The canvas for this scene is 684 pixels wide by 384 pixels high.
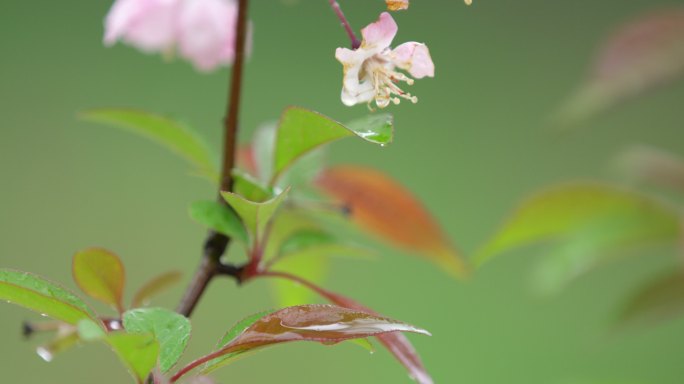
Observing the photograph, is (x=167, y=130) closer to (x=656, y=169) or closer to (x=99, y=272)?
(x=99, y=272)

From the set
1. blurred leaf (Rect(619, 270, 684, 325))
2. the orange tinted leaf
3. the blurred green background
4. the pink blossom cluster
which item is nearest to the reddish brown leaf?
the orange tinted leaf

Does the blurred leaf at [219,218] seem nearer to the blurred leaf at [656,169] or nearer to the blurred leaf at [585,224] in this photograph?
the blurred leaf at [585,224]

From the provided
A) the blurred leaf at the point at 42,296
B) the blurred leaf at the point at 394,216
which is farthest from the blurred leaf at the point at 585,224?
the blurred leaf at the point at 42,296

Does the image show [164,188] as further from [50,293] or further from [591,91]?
[50,293]

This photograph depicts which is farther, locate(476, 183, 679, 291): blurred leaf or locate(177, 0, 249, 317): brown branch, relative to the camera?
locate(476, 183, 679, 291): blurred leaf

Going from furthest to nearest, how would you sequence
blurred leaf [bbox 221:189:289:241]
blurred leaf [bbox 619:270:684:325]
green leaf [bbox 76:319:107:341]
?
1. blurred leaf [bbox 619:270:684:325]
2. blurred leaf [bbox 221:189:289:241]
3. green leaf [bbox 76:319:107:341]

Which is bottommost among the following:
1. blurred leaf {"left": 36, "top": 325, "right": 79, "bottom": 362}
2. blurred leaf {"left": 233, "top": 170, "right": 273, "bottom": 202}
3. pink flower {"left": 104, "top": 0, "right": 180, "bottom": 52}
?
blurred leaf {"left": 36, "top": 325, "right": 79, "bottom": 362}

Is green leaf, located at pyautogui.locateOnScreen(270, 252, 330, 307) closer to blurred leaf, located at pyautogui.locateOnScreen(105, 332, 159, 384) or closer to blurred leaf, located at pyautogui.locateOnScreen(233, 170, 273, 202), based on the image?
blurred leaf, located at pyautogui.locateOnScreen(233, 170, 273, 202)
